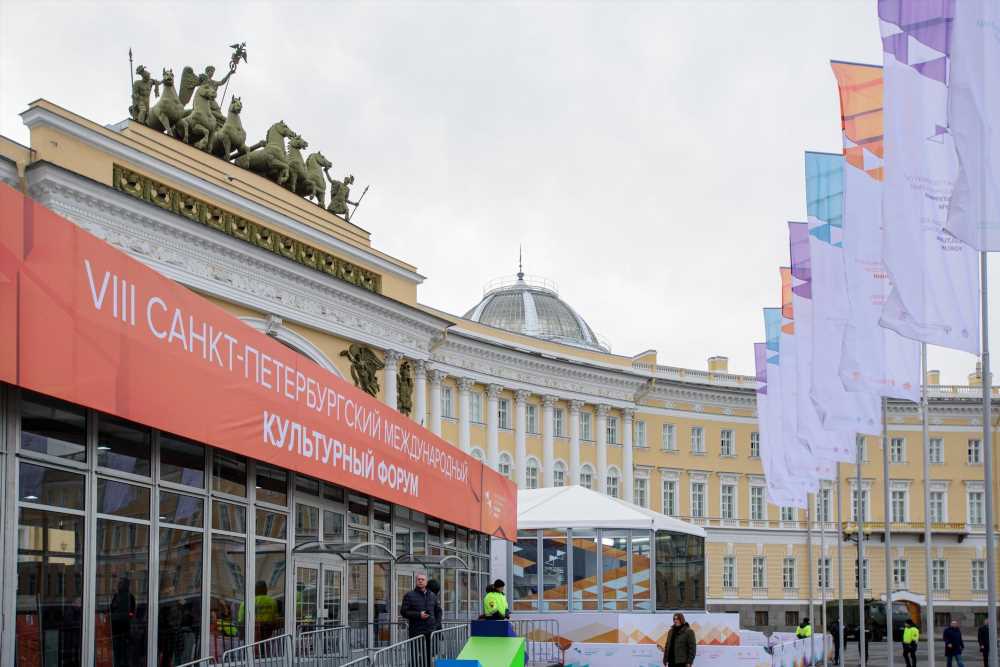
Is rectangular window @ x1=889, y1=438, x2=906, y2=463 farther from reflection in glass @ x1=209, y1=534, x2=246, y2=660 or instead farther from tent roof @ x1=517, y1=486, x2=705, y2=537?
reflection in glass @ x1=209, y1=534, x2=246, y2=660

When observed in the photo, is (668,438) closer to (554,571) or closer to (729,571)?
(729,571)

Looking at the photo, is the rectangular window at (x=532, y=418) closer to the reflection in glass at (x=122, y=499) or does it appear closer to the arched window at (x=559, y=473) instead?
the arched window at (x=559, y=473)

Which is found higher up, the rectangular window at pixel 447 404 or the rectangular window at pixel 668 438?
the rectangular window at pixel 447 404

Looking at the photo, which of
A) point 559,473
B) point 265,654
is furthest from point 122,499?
point 559,473

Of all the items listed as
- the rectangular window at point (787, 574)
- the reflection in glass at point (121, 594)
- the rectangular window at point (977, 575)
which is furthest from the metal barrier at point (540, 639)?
the rectangular window at point (977, 575)

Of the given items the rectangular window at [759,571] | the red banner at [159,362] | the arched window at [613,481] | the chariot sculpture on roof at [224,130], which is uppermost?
the chariot sculpture on roof at [224,130]

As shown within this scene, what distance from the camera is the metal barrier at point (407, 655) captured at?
48.2ft

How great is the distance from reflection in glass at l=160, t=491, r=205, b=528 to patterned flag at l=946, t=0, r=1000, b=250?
7463 millimetres

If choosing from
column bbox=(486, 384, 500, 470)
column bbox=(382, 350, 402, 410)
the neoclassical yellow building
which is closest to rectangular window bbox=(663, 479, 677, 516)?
the neoclassical yellow building

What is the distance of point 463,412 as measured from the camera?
2339 inches

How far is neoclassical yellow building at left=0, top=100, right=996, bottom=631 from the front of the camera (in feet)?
123

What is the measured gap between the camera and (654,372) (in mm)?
72562

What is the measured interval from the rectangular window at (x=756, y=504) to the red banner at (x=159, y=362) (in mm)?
61046

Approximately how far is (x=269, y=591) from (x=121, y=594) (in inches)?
147
